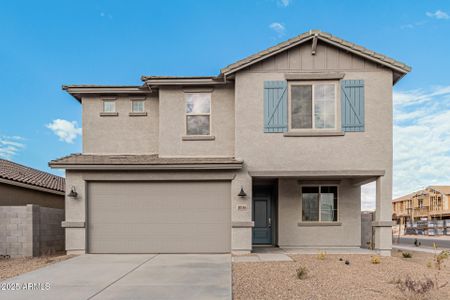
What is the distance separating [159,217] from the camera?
11898 millimetres

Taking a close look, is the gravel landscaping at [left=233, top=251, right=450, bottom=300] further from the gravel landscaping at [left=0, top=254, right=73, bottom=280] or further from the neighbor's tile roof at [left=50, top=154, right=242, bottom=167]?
the gravel landscaping at [left=0, top=254, right=73, bottom=280]

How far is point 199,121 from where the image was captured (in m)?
12.7

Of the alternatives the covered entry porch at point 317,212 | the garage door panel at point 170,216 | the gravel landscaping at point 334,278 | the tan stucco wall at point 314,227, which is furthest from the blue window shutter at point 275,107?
the gravel landscaping at point 334,278

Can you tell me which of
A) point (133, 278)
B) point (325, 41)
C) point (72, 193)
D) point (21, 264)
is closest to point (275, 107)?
point (325, 41)

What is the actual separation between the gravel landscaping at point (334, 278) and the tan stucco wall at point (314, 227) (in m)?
1.96

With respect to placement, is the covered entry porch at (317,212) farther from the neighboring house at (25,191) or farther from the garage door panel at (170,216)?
the neighboring house at (25,191)

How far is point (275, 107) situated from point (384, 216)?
16.8ft

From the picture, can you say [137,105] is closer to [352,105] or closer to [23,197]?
[23,197]

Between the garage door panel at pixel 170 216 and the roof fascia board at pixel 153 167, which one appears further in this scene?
the garage door panel at pixel 170 216

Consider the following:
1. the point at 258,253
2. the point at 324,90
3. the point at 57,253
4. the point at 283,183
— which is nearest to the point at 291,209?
the point at 283,183

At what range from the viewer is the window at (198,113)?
41.6 feet

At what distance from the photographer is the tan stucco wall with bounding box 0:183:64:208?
13.7 metres

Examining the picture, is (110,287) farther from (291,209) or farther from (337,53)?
(337,53)

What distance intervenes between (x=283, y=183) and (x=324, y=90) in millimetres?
3869
